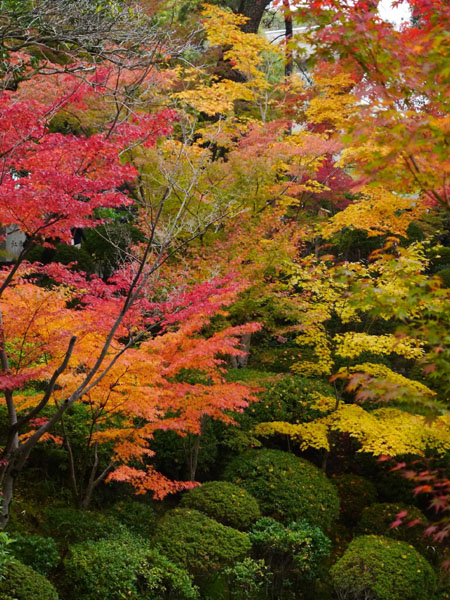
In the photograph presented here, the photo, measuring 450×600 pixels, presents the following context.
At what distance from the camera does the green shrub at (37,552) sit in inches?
274

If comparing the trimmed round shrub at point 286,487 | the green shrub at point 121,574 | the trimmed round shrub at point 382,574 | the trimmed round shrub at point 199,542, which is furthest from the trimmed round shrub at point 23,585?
the trimmed round shrub at point 286,487

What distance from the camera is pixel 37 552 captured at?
23.1ft

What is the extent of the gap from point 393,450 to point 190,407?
376cm

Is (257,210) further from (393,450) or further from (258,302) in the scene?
(393,450)

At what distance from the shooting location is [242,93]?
16.6 meters

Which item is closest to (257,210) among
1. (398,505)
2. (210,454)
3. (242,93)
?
(242,93)

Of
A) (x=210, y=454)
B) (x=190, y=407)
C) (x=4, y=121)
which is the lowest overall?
(x=210, y=454)

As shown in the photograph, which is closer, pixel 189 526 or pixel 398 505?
pixel 189 526

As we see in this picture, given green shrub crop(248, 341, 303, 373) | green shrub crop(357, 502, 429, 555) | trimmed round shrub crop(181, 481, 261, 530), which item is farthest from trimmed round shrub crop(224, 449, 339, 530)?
green shrub crop(248, 341, 303, 373)

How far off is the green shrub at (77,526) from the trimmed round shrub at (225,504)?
1422 millimetres

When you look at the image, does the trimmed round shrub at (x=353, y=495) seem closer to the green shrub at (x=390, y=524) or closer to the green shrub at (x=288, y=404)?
the green shrub at (x=390, y=524)

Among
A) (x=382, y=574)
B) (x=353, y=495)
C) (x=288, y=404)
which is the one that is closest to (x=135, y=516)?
(x=382, y=574)

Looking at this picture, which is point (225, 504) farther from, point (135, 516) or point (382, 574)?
point (382, 574)

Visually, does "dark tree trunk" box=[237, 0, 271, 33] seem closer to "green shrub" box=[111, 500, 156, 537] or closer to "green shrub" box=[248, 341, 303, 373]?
"green shrub" box=[248, 341, 303, 373]
